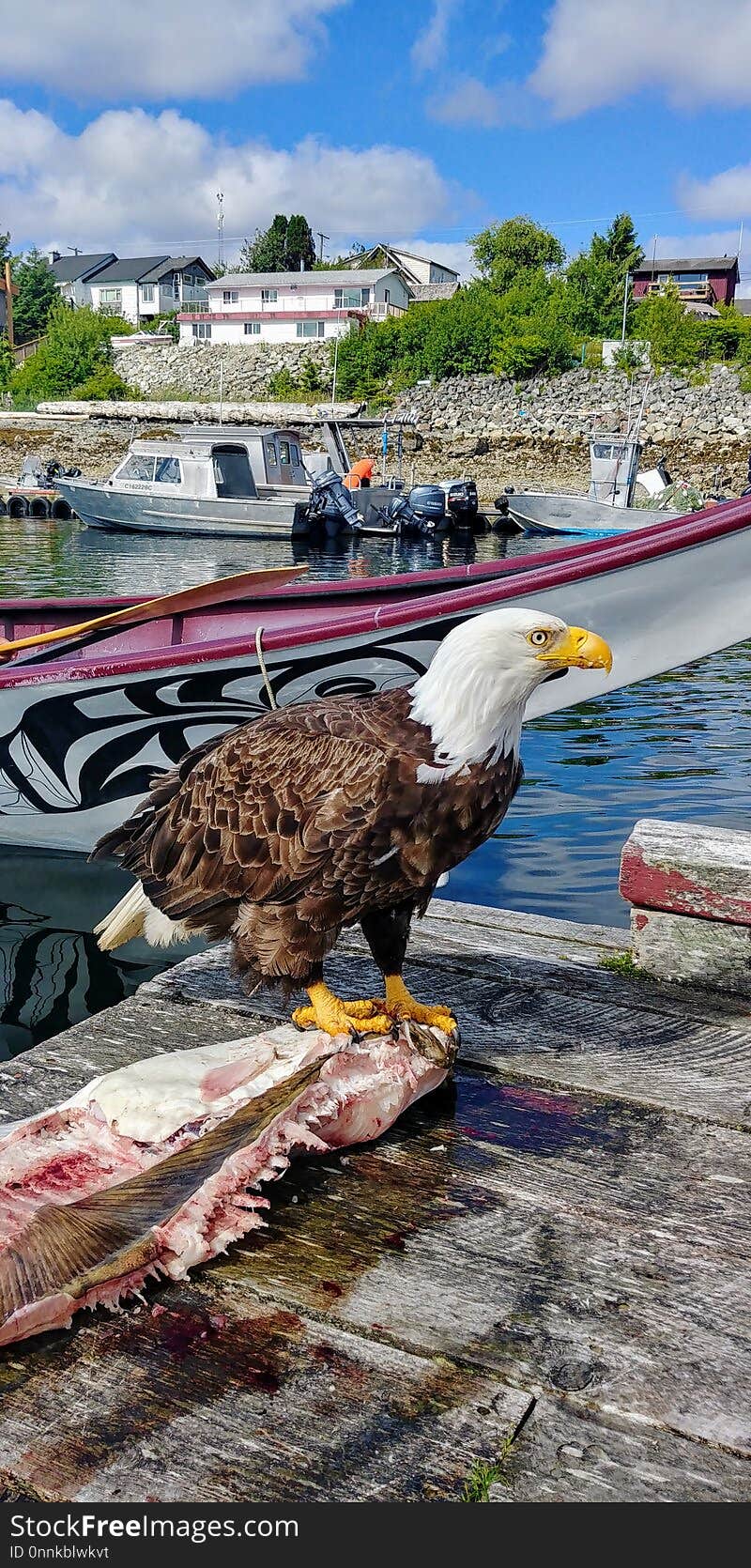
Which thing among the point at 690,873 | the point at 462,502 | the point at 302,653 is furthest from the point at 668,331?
the point at 690,873

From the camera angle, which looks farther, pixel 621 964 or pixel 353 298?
pixel 353 298

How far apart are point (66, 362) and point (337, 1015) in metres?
76.9

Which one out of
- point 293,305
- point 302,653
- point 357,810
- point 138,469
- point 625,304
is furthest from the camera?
point 293,305

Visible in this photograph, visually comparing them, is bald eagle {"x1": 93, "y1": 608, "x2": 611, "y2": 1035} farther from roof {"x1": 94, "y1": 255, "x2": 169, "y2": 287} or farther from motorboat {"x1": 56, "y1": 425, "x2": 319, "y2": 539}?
roof {"x1": 94, "y1": 255, "x2": 169, "y2": 287}

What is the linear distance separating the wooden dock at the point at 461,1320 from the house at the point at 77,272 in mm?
105026

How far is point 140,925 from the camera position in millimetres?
3322

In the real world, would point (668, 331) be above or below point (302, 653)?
above

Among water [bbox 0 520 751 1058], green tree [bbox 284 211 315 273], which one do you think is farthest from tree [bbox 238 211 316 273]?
water [bbox 0 520 751 1058]

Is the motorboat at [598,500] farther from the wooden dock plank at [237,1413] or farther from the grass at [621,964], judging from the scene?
the wooden dock plank at [237,1413]

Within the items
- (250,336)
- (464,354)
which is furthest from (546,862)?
(250,336)

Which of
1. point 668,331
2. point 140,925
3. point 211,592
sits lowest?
point 140,925

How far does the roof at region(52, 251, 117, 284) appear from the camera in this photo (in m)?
101

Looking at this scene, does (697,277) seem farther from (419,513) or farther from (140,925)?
(140,925)

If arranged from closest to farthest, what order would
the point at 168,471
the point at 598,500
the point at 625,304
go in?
the point at 168,471 < the point at 598,500 < the point at 625,304
